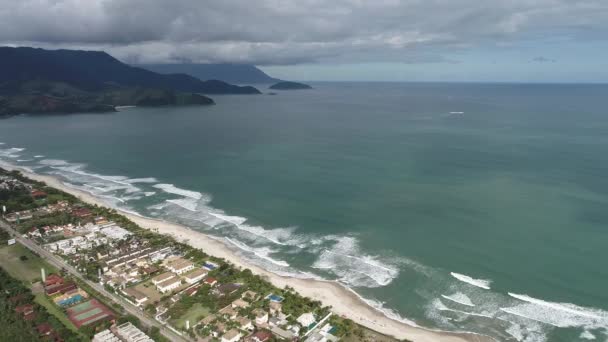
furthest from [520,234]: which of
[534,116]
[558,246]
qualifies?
[534,116]

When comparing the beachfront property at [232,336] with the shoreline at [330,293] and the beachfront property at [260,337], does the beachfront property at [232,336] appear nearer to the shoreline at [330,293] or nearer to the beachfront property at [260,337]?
the beachfront property at [260,337]

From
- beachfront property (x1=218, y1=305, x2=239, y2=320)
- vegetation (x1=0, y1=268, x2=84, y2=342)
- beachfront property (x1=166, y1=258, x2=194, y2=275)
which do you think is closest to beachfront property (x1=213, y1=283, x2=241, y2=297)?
beachfront property (x1=218, y1=305, x2=239, y2=320)

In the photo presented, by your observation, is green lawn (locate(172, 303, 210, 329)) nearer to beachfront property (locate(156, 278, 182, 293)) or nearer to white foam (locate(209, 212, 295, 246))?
beachfront property (locate(156, 278, 182, 293))

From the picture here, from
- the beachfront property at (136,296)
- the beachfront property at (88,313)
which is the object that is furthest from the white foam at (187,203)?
the beachfront property at (88,313)

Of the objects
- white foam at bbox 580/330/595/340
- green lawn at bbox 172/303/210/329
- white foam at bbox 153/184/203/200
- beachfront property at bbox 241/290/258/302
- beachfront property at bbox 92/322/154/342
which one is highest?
white foam at bbox 153/184/203/200

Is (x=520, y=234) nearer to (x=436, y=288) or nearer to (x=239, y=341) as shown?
(x=436, y=288)

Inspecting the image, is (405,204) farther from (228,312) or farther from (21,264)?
(21,264)

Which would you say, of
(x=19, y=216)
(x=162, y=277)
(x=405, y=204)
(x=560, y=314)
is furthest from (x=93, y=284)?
(x=560, y=314)
